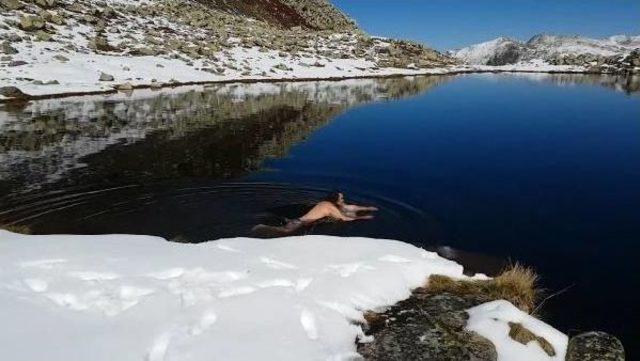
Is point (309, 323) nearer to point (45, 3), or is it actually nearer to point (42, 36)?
point (42, 36)

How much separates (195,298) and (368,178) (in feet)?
43.1

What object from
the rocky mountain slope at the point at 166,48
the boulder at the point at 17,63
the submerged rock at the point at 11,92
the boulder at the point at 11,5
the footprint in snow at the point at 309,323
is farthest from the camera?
the boulder at the point at 11,5

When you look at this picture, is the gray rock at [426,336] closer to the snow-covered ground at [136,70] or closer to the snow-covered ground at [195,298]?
the snow-covered ground at [195,298]

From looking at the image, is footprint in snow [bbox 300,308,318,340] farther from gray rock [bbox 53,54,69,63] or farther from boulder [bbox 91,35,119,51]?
boulder [bbox 91,35,119,51]

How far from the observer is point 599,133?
30891 mm

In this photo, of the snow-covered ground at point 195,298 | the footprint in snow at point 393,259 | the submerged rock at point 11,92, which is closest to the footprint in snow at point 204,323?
the snow-covered ground at point 195,298

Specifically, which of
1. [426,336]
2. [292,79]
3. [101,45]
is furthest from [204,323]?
[292,79]

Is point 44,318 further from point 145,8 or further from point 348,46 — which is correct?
point 348,46

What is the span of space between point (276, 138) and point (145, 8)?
2372 inches

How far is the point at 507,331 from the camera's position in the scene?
8406 millimetres

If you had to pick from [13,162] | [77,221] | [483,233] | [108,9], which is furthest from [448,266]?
[108,9]

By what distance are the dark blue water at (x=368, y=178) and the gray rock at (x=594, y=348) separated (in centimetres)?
133

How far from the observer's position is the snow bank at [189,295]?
6.97 m

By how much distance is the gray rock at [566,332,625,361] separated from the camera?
8.02 m
